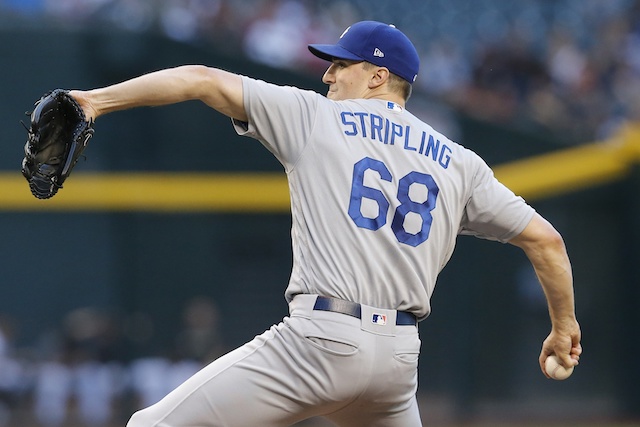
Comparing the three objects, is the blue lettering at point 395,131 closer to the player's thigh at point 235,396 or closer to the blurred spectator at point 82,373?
the player's thigh at point 235,396

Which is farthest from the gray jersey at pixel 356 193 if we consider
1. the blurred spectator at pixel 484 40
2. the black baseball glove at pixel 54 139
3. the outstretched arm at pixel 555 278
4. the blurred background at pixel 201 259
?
the blurred spectator at pixel 484 40

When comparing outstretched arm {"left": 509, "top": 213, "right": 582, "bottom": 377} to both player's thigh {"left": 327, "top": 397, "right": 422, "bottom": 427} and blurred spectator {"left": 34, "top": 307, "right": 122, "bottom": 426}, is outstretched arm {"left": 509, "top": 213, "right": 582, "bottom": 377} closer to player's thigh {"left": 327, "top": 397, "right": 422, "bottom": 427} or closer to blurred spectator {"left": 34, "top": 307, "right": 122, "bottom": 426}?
player's thigh {"left": 327, "top": 397, "right": 422, "bottom": 427}

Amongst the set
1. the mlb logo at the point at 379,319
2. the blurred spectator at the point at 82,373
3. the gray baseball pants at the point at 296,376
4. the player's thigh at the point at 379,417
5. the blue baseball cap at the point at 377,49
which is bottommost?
the blurred spectator at the point at 82,373

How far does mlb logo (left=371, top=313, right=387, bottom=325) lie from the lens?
10.3 ft

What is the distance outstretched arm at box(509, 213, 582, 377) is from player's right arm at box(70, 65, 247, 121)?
1.18 metres

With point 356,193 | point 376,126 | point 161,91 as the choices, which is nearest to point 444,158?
point 376,126

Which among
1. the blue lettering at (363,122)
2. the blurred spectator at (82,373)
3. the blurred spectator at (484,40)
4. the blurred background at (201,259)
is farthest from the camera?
the blurred spectator at (484,40)

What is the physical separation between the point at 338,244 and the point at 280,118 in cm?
43

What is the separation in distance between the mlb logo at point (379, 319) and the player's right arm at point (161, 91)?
788 millimetres

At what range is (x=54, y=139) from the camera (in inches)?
115

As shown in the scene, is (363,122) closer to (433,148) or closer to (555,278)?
(433,148)

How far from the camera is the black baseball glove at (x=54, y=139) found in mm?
2877

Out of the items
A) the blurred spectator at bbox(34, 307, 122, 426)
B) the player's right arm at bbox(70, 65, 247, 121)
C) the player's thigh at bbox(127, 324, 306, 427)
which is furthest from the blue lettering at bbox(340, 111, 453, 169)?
the blurred spectator at bbox(34, 307, 122, 426)

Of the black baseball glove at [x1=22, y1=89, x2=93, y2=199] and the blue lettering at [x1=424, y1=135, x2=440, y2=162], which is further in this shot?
the blue lettering at [x1=424, y1=135, x2=440, y2=162]
